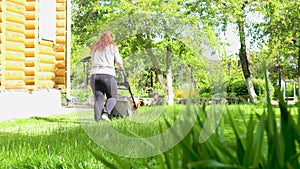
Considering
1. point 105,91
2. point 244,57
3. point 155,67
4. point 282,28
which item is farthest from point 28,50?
point 282,28

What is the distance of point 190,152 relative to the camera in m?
0.76

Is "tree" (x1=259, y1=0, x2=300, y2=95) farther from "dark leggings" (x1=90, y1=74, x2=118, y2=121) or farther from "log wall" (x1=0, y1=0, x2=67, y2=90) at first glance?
"dark leggings" (x1=90, y1=74, x2=118, y2=121)

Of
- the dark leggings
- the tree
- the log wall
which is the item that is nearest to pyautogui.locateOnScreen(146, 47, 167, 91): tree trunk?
the dark leggings

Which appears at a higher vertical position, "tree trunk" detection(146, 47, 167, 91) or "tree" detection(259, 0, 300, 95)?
"tree" detection(259, 0, 300, 95)

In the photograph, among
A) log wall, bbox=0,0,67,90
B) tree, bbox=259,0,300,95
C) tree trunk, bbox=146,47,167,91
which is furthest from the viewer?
tree, bbox=259,0,300,95

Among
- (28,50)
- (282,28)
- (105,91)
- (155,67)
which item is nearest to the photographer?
(155,67)

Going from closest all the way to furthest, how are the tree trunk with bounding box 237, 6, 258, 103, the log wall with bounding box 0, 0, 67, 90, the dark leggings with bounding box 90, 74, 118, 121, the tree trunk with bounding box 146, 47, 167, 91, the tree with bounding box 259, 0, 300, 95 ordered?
the tree trunk with bounding box 146, 47, 167, 91
the dark leggings with bounding box 90, 74, 118, 121
the log wall with bounding box 0, 0, 67, 90
the tree with bounding box 259, 0, 300, 95
the tree trunk with bounding box 237, 6, 258, 103

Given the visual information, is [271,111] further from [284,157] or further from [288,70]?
[288,70]

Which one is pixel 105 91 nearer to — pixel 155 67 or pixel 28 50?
pixel 155 67

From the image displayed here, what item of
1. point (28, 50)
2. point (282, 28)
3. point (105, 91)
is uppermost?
point (282, 28)

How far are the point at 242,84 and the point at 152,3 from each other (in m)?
3.68

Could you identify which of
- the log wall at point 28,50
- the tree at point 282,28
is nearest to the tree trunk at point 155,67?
the log wall at point 28,50

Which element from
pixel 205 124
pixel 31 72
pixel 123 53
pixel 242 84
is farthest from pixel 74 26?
pixel 205 124

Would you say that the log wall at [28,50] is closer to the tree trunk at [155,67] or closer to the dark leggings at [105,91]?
the dark leggings at [105,91]
